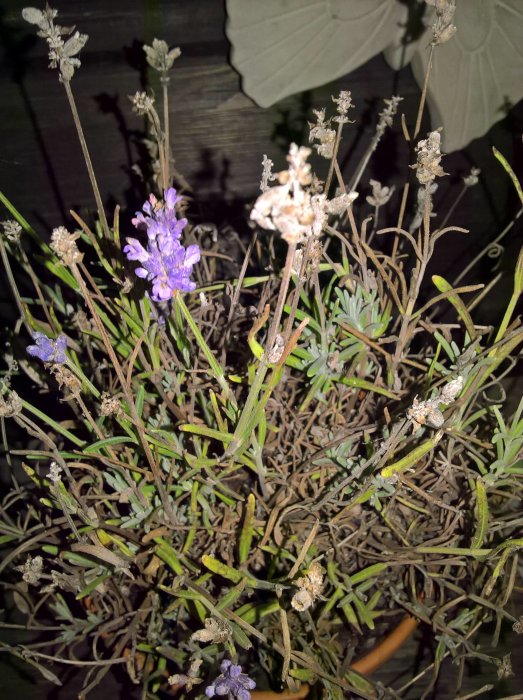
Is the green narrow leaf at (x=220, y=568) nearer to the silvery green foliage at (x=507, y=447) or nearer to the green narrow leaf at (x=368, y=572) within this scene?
the green narrow leaf at (x=368, y=572)

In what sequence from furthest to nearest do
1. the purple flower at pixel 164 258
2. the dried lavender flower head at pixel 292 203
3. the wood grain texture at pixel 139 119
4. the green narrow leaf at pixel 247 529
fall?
the wood grain texture at pixel 139 119, the green narrow leaf at pixel 247 529, the purple flower at pixel 164 258, the dried lavender flower head at pixel 292 203

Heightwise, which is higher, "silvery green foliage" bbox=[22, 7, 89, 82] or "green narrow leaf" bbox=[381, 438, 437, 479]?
"silvery green foliage" bbox=[22, 7, 89, 82]

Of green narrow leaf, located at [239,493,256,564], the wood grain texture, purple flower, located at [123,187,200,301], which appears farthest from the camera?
the wood grain texture

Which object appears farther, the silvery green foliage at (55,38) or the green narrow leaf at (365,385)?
the green narrow leaf at (365,385)

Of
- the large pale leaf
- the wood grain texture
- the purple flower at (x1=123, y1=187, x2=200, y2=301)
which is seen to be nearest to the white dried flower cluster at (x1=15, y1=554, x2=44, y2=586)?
the purple flower at (x1=123, y1=187, x2=200, y2=301)

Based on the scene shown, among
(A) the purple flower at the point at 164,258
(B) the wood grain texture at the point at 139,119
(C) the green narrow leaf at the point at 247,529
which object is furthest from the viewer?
(B) the wood grain texture at the point at 139,119

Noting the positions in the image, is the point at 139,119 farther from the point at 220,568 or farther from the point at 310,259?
the point at 220,568

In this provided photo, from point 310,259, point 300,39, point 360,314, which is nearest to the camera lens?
point 310,259

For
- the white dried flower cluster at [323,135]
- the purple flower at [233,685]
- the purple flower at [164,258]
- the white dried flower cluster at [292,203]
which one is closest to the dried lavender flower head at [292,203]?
the white dried flower cluster at [292,203]

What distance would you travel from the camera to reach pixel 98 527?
1.78 feet

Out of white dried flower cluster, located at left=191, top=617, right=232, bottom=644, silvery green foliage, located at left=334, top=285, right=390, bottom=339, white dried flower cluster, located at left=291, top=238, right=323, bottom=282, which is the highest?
white dried flower cluster, located at left=291, top=238, right=323, bottom=282

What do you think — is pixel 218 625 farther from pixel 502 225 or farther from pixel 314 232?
pixel 502 225

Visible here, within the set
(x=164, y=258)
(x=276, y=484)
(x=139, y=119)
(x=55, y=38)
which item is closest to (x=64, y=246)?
(x=164, y=258)

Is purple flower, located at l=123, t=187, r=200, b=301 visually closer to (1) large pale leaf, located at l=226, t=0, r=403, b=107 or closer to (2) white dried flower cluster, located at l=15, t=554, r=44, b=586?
(2) white dried flower cluster, located at l=15, t=554, r=44, b=586
